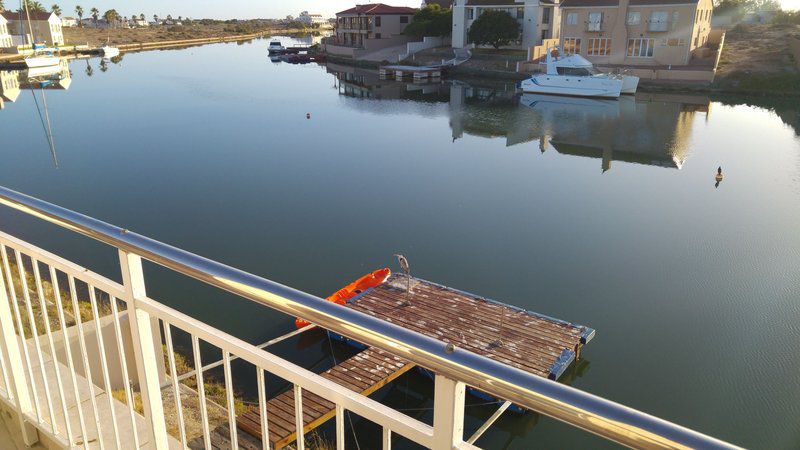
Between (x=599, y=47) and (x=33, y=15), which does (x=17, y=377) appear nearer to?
(x=599, y=47)

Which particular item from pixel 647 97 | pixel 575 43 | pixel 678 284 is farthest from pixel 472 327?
pixel 575 43

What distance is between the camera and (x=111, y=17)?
103000 millimetres

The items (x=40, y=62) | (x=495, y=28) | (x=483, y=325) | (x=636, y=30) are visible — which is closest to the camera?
(x=483, y=325)

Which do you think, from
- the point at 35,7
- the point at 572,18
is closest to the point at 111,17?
the point at 35,7

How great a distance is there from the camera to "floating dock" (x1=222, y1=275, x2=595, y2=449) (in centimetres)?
661

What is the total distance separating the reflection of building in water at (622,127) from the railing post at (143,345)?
20170 millimetres

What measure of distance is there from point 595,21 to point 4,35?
52542 millimetres

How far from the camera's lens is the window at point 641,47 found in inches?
1497

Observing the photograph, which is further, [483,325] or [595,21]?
[595,21]

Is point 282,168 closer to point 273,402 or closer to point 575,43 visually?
point 273,402

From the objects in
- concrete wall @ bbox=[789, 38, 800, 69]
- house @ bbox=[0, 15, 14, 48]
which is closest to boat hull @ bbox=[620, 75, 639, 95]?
concrete wall @ bbox=[789, 38, 800, 69]

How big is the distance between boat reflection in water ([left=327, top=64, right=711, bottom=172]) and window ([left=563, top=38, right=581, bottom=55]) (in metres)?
5.40

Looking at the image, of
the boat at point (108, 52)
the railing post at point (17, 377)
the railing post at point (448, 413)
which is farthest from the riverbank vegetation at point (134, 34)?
the railing post at point (448, 413)

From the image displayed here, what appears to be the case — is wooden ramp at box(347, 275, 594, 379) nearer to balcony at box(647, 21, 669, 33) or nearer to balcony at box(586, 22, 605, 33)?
balcony at box(647, 21, 669, 33)
